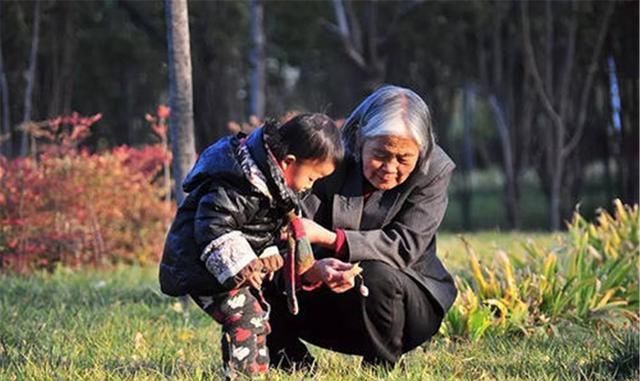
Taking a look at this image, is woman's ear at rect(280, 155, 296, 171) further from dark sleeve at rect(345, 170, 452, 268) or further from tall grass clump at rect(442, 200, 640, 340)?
tall grass clump at rect(442, 200, 640, 340)

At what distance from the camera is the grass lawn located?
3.97m

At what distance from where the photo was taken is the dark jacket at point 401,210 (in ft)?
13.3

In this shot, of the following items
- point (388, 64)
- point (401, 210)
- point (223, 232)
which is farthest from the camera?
point (388, 64)

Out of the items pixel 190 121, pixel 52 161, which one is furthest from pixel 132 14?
pixel 190 121

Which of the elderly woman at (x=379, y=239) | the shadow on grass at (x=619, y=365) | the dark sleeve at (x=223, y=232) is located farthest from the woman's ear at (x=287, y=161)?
the shadow on grass at (x=619, y=365)

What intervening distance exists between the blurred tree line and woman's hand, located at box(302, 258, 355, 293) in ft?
28.5

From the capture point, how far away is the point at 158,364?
167 inches

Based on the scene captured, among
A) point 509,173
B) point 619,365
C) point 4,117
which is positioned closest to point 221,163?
point 619,365

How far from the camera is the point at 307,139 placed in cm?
356

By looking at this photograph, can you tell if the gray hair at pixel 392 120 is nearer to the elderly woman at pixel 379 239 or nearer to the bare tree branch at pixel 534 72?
the elderly woman at pixel 379 239

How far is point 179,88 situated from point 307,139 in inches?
92.9

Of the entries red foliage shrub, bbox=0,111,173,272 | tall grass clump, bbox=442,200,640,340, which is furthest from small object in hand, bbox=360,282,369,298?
red foliage shrub, bbox=0,111,173,272

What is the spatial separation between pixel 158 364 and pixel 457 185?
16514 millimetres

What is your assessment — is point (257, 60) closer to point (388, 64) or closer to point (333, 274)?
point (388, 64)
